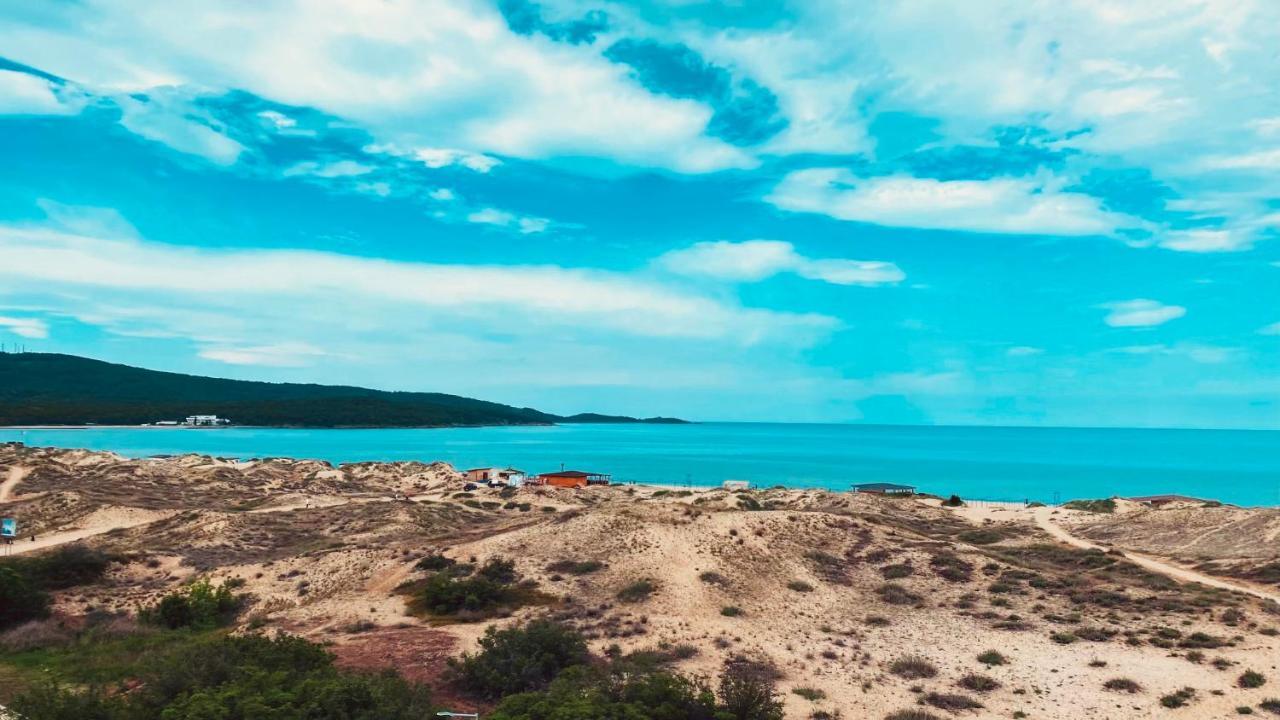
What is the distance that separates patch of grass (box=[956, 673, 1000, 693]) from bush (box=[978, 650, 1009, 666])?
54.8 inches

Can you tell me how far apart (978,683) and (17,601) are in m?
31.0

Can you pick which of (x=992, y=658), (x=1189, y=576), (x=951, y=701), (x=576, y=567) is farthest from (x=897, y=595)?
(x=1189, y=576)

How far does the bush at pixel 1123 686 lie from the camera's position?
1955 centimetres

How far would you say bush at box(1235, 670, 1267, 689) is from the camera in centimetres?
1953

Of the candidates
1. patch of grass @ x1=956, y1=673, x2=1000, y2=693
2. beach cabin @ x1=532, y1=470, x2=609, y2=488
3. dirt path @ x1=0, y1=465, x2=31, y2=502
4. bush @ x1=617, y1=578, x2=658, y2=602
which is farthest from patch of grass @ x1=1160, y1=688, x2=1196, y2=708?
beach cabin @ x1=532, y1=470, x2=609, y2=488

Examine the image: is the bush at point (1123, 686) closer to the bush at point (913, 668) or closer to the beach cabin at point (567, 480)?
the bush at point (913, 668)

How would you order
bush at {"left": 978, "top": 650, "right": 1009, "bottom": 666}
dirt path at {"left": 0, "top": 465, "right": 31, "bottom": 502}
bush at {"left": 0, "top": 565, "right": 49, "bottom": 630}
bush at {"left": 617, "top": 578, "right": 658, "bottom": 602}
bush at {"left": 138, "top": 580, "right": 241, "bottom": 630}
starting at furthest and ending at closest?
1. dirt path at {"left": 0, "top": 465, "right": 31, "bottom": 502}
2. bush at {"left": 617, "top": 578, "right": 658, "bottom": 602}
3. bush at {"left": 138, "top": 580, "right": 241, "bottom": 630}
4. bush at {"left": 0, "top": 565, "right": 49, "bottom": 630}
5. bush at {"left": 978, "top": 650, "right": 1009, "bottom": 666}

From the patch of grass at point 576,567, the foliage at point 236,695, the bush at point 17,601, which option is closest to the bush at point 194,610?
the bush at point 17,601

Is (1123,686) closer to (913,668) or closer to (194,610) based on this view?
(913,668)

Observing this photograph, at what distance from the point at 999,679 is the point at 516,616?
15316 mm

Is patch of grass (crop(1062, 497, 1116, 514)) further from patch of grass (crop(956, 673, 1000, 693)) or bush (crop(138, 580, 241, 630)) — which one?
bush (crop(138, 580, 241, 630))

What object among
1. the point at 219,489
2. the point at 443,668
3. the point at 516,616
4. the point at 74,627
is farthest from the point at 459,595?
the point at 219,489

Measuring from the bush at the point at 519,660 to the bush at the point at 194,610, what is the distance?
39.8ft

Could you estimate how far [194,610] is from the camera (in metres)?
26.8
